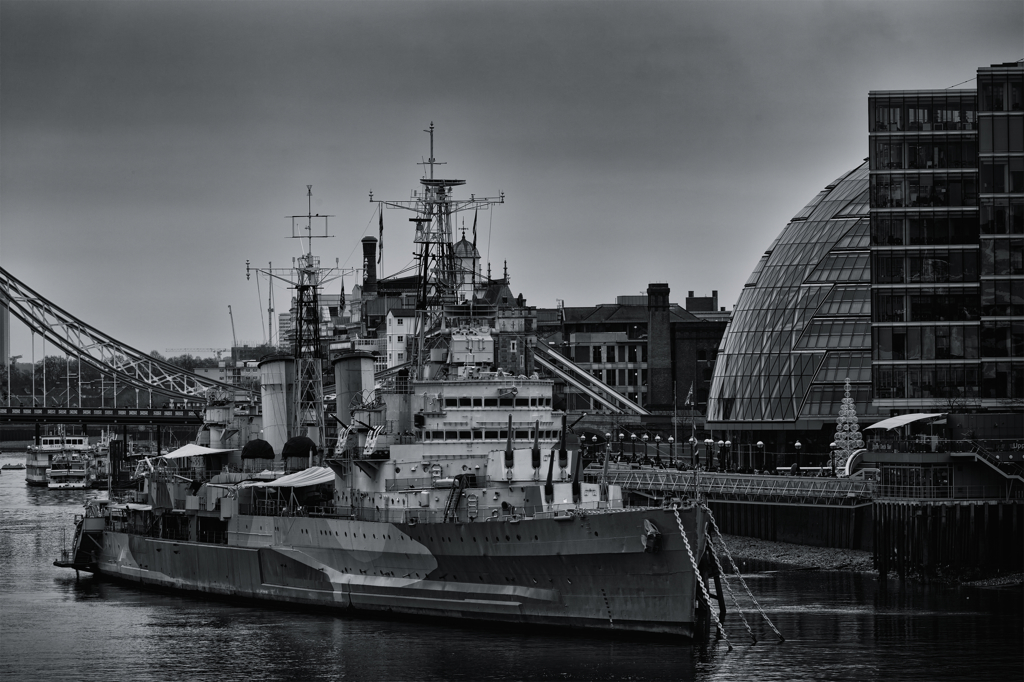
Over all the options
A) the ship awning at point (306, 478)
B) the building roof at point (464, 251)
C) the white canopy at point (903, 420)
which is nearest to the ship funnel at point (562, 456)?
the building roof at point (464, 251)

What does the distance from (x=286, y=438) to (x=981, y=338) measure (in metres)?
29.0

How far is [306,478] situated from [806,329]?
1946 inches

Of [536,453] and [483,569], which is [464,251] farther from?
[483,569]

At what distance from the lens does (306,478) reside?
58.0 metres

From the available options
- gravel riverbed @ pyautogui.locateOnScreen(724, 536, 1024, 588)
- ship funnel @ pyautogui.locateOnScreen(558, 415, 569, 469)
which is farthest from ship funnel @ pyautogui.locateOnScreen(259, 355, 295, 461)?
ship funnel @ pyautogui.locateOnScreen(558, 415, 569, 469)

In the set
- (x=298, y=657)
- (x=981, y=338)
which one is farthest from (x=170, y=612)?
(x=981, y=338)

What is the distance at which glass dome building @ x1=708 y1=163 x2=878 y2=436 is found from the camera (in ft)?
321

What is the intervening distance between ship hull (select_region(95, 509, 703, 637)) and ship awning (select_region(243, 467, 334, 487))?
1.32 metres

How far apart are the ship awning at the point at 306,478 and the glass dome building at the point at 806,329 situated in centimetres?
4395

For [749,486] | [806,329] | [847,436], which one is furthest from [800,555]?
[806,329]

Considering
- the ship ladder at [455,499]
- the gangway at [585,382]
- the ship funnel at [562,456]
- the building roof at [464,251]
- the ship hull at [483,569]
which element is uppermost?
the building roof at [464,251]

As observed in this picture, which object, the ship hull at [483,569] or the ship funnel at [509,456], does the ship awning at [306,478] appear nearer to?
the ship hull at [483,569]

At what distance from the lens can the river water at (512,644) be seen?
42.0m

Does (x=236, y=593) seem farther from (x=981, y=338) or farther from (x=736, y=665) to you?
(x=981, y=338)
